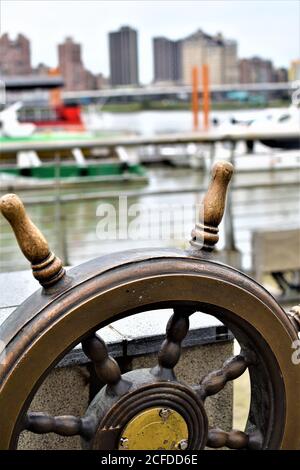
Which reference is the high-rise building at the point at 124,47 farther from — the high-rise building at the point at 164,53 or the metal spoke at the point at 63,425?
the metal spoke at the point at 63,425

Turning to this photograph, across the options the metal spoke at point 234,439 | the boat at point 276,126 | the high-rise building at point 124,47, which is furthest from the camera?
the boat at point 276,126

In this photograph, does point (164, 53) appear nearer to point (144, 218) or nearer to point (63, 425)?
point (144, 218)

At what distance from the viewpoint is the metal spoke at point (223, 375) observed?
1429mm

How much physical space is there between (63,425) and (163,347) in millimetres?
232

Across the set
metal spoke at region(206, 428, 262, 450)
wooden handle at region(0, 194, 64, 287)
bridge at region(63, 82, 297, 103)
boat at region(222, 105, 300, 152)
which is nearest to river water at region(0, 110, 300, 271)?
boat at region(222, 105, 300, 152)

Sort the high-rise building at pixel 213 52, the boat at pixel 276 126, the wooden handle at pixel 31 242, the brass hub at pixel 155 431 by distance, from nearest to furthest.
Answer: the wooden handle at pixel 31 242
the brass hub at pixel 155 431
the boat at pixel 276 126
the high-rise building at pixel 213 52

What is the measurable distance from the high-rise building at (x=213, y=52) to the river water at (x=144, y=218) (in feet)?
1.38

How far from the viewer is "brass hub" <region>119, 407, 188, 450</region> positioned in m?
1.36

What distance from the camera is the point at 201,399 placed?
4.61 ft

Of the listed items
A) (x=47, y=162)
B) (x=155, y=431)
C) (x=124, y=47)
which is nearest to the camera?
(x=155, y=431)

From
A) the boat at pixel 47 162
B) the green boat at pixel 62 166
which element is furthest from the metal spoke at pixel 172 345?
the green boat at pixel 62 166

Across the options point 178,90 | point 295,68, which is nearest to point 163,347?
point 295,68

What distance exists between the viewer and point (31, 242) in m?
1.26
